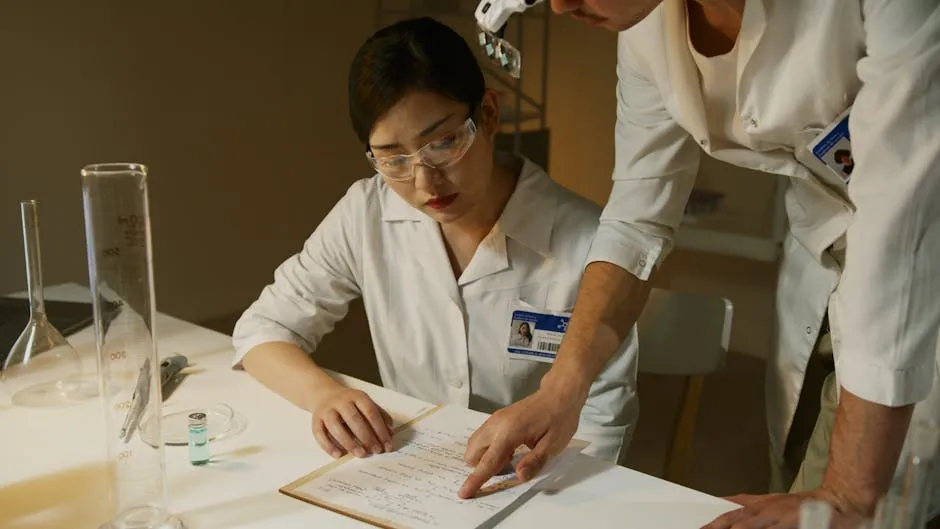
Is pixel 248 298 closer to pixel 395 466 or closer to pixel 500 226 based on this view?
pixel 500 226

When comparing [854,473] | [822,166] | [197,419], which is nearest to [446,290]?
[197,419]

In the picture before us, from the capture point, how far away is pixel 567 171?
4.04 m

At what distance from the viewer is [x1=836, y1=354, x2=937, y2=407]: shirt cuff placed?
866 mm

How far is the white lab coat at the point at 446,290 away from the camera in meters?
1.43

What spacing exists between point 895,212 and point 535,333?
0.67 metres

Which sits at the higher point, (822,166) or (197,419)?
(822,166)

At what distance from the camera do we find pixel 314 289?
1.47 meters

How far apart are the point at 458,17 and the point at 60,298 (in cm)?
239

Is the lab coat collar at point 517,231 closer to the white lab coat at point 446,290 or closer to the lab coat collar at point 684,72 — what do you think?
the white lab coat at point 446,290

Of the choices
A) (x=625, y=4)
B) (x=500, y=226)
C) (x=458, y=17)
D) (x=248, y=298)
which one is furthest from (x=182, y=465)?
(x=458, y=17)

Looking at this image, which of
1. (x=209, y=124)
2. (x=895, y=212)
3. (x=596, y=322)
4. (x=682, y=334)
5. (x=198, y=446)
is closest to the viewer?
(x=895, y=212)

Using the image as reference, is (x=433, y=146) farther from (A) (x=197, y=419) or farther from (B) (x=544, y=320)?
(A) (x=197, y=419)

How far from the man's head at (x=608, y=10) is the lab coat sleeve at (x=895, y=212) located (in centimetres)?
24

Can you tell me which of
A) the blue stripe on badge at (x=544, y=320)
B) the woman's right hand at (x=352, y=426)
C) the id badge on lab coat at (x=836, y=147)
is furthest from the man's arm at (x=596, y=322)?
the id badge on lab coat at (x=836, y=147)
